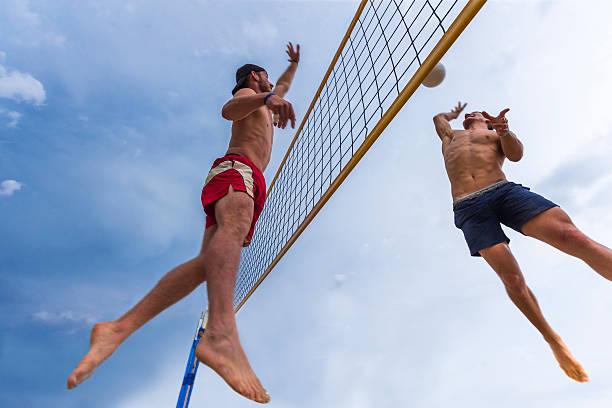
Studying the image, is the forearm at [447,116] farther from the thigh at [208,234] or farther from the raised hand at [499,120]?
the thigh at [208,234]

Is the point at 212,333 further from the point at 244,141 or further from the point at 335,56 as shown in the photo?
the point at 335,56

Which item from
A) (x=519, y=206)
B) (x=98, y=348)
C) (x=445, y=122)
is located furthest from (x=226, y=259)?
(x=445, y=122)

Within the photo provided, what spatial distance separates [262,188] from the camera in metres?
2.03

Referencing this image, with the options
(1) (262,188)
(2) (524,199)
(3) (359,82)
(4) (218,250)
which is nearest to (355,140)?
(3) (359,82)

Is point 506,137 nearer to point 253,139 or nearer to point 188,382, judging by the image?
point 253,139

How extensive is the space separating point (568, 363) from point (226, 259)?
249 centimetres

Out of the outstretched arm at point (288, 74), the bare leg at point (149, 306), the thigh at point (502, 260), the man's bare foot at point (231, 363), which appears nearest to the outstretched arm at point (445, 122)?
the thigh at point (502, 260)

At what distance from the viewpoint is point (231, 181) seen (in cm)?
186

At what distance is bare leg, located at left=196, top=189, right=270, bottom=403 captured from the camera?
4.50 ft

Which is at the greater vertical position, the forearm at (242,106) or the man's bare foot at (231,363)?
the forearm at (242,106)

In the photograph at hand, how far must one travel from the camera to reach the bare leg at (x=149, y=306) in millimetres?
1697

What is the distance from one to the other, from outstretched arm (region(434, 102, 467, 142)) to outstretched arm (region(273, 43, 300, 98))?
5.85ft

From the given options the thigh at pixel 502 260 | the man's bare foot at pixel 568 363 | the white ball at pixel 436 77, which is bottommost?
the man's bare foot at pixel 568 363

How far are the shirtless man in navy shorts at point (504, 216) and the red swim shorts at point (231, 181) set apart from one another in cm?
185
